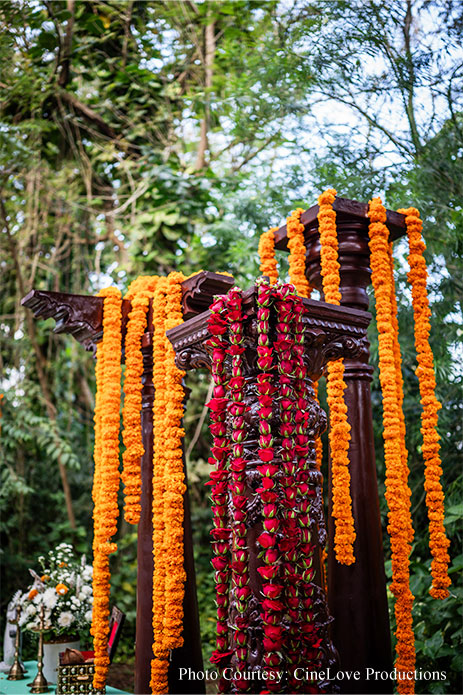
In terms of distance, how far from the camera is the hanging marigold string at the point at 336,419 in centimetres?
241

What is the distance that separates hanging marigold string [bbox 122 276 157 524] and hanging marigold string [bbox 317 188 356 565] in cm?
101

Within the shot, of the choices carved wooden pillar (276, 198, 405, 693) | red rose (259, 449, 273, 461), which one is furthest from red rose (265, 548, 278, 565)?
carved wooden pillar (276, 198, 405, 693)

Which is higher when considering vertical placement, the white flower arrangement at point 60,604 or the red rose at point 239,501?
the red rose at point 239,501

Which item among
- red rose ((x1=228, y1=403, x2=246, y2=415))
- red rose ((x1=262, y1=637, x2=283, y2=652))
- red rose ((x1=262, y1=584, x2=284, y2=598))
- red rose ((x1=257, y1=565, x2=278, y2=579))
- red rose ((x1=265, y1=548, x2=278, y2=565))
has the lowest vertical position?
red rose ((x1=262, y1=637, x2=283, y2=652))

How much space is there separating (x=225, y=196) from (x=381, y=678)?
4299mm

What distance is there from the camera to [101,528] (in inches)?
113

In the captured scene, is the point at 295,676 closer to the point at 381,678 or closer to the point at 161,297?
the point at 381,678

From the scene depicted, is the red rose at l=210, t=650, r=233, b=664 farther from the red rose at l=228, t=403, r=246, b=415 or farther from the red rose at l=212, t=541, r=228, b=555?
the red rose at l=228, t=403, r=246, b=415

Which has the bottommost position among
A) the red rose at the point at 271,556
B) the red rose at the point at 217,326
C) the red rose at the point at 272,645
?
the red rose at the point at 272,645

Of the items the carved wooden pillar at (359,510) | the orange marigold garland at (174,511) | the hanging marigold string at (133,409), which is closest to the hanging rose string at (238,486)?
the carved wooden pillar at (359,510)

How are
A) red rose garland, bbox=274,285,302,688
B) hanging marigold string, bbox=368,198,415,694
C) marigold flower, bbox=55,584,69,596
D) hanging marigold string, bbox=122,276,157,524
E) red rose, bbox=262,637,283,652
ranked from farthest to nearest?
marigold flower, bbox=55,584,69,596, hanging marigold string, bbox=122,276,157,524, hanging marigold string, bbox=368,198,415,694, red rose garland, bbox=274,285,302,688, red rose, bbox=262,637,283,652

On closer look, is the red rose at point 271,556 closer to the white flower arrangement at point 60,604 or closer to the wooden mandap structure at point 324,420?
the wooden mandap structure at point 324,420

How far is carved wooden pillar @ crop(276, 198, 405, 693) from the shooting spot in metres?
2.36

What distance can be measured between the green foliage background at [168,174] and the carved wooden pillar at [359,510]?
1673mm
